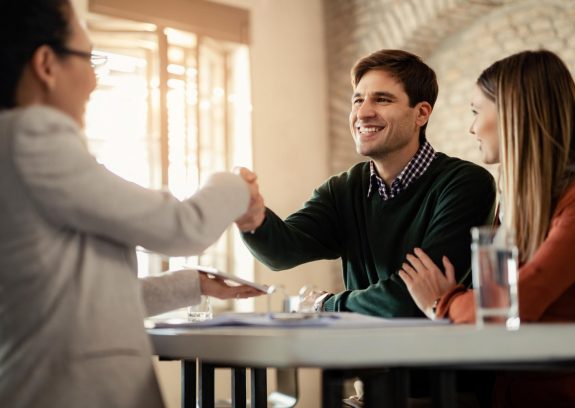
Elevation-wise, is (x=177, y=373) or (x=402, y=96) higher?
(x=402, y=96)

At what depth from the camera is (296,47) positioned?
19.6 ft

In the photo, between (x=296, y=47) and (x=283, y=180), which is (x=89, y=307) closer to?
(x=283, y=180)

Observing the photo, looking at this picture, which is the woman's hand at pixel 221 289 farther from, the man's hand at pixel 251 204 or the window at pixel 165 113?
the window at pixel 165 113

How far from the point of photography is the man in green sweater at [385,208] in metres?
2.14

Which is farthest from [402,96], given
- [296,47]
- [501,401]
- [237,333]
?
[296,47]

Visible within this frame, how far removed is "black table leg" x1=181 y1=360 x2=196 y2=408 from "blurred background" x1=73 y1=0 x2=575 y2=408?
2.61 m

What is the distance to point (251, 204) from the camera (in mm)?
1629

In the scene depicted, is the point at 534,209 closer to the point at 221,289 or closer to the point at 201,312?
the point at 221,289

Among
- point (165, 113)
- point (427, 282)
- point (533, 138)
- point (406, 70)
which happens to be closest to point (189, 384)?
point (427, 282)

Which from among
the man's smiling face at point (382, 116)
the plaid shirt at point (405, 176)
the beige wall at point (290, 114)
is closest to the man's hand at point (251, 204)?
the plaid shirt at point (405, 176)

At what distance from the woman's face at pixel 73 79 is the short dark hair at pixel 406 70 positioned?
151cm

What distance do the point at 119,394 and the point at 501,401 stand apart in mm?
831

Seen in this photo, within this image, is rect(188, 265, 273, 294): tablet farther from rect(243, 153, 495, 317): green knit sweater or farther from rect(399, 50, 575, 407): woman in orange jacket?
rect(243, 153, 495, 317): green knit sweater

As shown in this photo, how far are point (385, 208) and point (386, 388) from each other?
127 centimetres
